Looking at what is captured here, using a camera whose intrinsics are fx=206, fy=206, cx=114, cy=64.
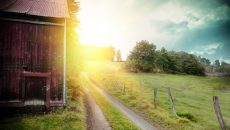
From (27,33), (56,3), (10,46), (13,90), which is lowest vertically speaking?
(13,90)

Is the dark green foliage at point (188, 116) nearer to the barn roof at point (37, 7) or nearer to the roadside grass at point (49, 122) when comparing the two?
the roadside grass at point (49, 122)

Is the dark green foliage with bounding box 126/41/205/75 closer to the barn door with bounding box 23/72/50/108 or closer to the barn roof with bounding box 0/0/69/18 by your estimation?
the barn roof with bounding box 0/0/69/18

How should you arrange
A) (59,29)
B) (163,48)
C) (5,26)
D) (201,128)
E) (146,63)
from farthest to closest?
(163,48) → (146,63) → (59,29) → (5,26) → (201,128)

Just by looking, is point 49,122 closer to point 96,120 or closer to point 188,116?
point 96,120

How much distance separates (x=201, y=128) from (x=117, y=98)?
14226 millimetres

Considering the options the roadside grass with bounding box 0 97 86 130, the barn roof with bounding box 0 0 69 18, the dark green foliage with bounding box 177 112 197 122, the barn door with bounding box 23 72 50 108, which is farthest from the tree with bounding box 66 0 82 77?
the dark green foliage with bounding box 177 112 197 122

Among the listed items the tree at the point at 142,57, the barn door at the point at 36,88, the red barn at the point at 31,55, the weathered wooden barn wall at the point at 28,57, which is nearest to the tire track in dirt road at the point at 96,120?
the red barn at the point at 31,55

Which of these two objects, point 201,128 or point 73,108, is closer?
point 201,128

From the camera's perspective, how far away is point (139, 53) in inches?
2709

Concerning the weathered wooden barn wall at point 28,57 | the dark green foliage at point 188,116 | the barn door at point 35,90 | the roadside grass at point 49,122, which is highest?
the weathered wooden barn wall at point 28,57

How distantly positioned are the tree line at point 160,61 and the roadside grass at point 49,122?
160ft

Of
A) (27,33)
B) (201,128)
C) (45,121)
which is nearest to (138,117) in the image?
(201,128)

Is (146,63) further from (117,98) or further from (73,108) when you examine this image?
(73,108)

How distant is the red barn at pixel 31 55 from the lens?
1747cm
